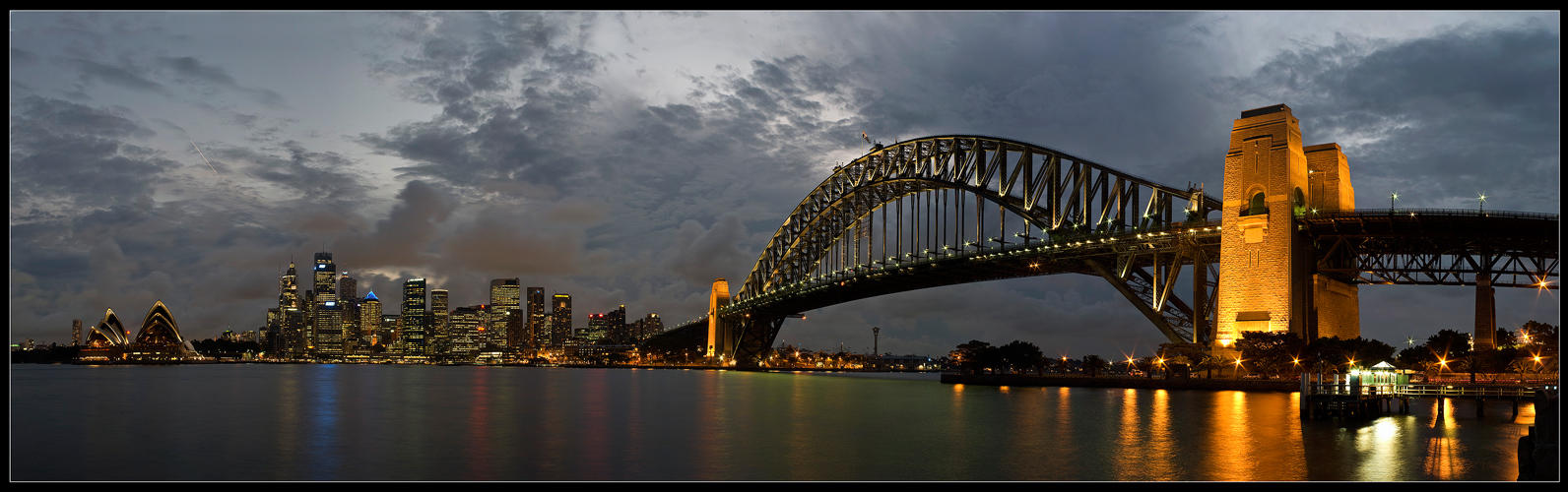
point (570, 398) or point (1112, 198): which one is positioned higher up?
point (1112, 198)

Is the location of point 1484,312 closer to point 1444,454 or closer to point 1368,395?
point 1368,395

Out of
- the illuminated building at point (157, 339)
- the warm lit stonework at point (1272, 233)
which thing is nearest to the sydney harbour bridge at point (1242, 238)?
the warm lit stonework at point (1272, 233)

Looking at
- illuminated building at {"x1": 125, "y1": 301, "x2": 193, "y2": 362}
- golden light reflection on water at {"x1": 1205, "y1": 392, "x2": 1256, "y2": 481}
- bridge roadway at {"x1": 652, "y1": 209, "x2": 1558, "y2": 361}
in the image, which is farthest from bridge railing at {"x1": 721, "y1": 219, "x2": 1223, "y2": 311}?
illuminated building at {"x1": 125, "y1": 301, "x2": 193, "y2": 362}

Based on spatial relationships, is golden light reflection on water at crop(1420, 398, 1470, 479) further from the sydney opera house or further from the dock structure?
the sydney opera house

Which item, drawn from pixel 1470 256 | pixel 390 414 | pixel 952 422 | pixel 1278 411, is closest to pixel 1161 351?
pixel 1470 256

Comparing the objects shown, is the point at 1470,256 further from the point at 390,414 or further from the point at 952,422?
the point at 390,414

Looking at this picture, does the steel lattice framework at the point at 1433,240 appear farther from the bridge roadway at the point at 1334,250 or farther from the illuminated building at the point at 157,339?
the illuminated building at the point at 157,339
